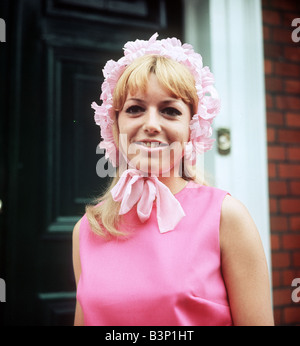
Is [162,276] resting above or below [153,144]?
below

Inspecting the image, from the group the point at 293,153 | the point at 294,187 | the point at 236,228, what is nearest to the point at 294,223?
the point at 294,187

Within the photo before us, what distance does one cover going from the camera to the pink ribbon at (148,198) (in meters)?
1.09

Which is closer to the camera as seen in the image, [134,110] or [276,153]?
[134,110]

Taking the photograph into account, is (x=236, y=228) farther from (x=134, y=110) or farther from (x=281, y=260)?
(x=281, y=260)

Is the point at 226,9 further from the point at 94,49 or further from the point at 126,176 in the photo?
the point at 126,176

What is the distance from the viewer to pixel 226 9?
2.19m

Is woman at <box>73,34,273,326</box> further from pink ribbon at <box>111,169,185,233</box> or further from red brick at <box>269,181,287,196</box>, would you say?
red brick at <box>269,181,287,196</box>

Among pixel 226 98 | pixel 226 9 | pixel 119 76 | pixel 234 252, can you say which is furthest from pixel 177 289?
pixel 226 9

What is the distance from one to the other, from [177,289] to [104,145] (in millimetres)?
554

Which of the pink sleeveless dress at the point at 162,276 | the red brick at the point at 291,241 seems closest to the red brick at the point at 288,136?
the red brick at the point at 291,241

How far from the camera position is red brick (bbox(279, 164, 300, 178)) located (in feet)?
7.38

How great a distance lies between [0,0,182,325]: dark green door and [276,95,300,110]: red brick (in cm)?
107

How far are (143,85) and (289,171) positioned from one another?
149 cm

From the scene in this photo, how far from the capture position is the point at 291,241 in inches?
87.8
